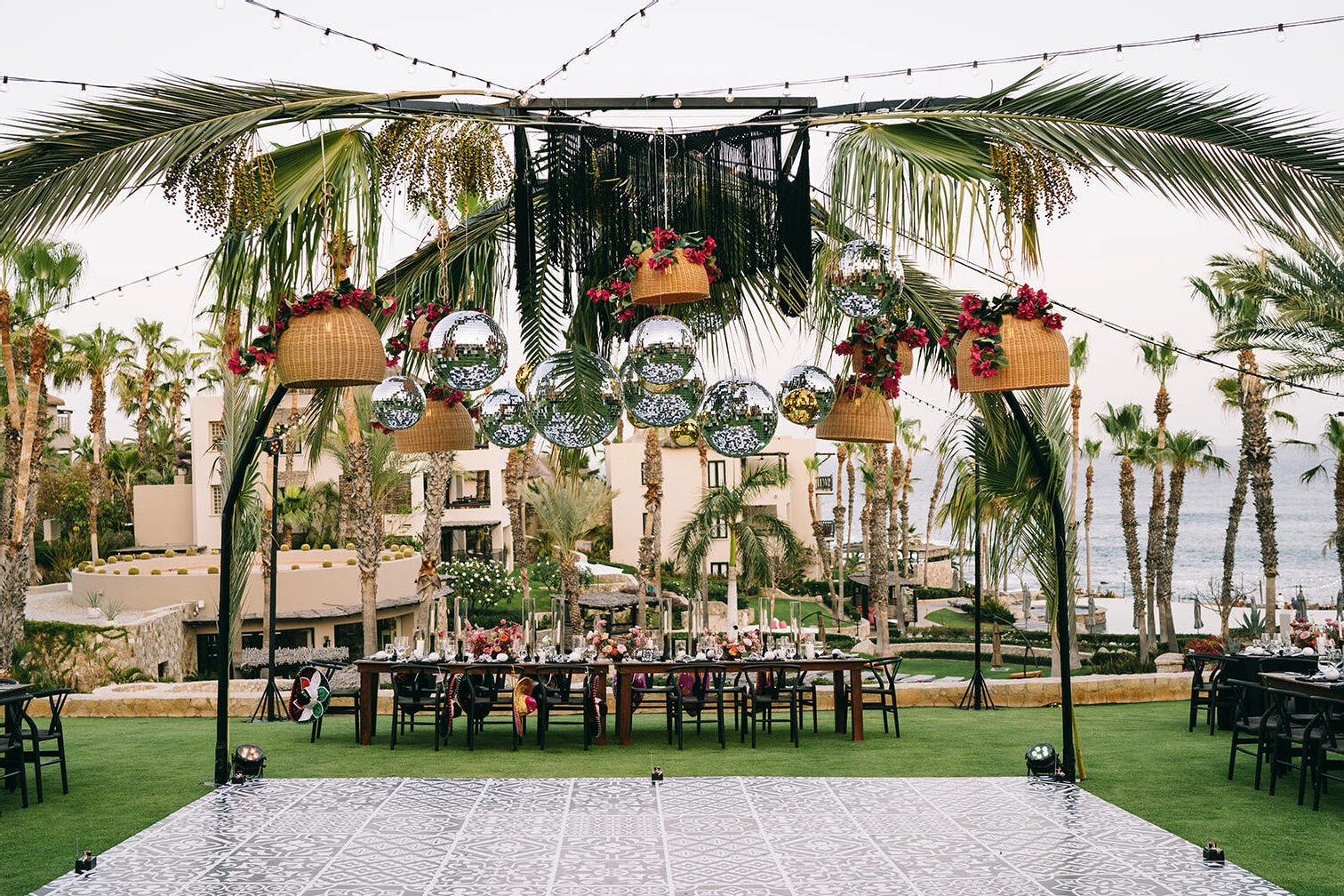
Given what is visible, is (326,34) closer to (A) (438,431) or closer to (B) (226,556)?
(A) (438,431)

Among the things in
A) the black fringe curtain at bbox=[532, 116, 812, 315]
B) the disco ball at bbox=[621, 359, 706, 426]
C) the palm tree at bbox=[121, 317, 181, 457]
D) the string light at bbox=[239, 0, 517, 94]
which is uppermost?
the palm tree at bbox=[121, 317, 181, 457]

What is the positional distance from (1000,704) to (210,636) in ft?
64.2

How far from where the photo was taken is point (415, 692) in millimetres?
10148

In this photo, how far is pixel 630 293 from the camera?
20.9 ft

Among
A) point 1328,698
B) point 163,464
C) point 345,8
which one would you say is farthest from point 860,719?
point 163,464

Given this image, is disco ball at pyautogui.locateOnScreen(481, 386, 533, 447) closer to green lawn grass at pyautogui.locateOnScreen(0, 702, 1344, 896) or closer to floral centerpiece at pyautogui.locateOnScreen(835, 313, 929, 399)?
floral centerpiece at pyautogui.locateOnScreen(835, 313, 929, 399)

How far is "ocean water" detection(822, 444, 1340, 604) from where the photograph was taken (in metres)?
86.9

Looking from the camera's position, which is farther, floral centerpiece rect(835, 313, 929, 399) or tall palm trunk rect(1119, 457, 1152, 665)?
tall palm trunk rect(1119, 457, 1152, 665)

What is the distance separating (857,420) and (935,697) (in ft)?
21.7

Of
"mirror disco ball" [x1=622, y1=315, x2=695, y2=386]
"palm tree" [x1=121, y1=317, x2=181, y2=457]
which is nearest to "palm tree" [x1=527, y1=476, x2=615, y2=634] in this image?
"mirror disco ball" [x1=622, y1=315, x2=695, y2=386]

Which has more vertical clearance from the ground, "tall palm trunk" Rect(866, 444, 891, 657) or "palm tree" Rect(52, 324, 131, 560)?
"palm tree" Rect(52, 324, 131, 560)

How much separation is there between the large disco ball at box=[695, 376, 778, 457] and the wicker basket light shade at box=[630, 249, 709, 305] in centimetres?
51

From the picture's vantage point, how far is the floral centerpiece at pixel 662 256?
5977mm

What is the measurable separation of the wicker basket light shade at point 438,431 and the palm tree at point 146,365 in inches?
1674
